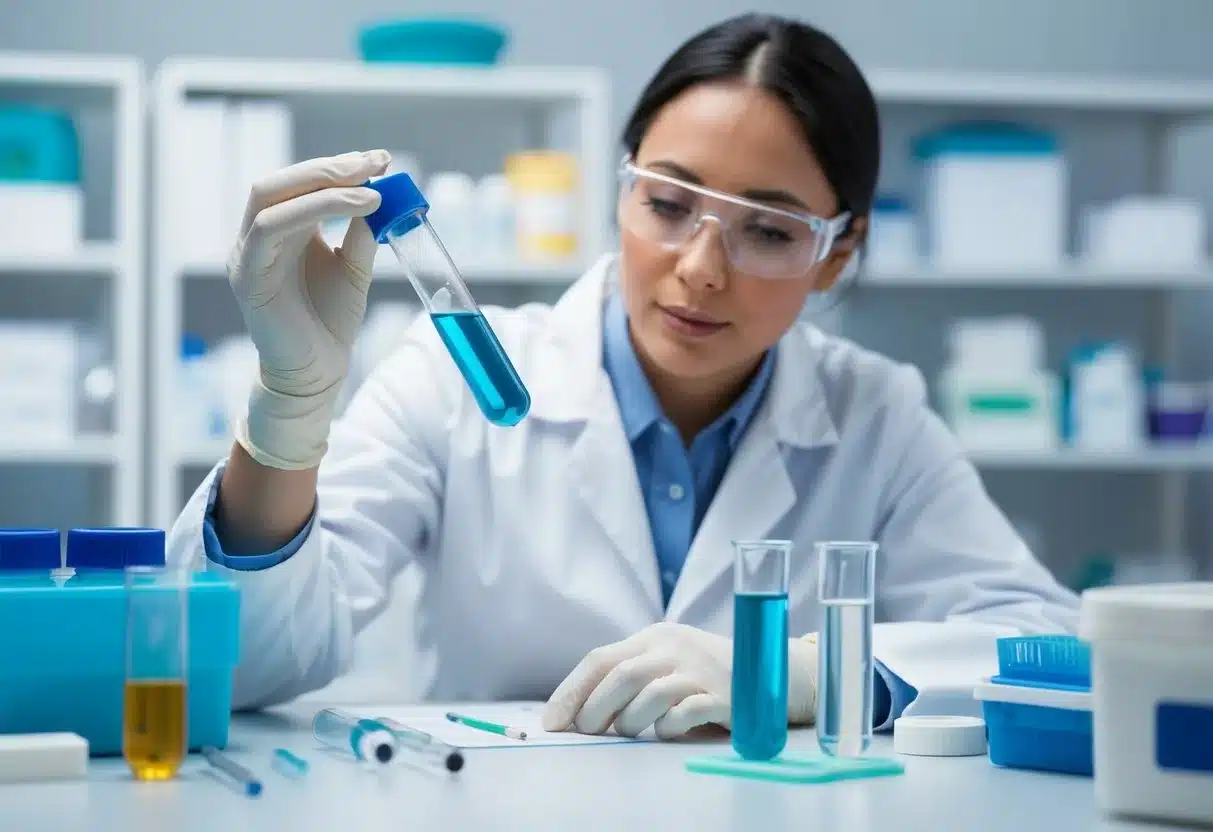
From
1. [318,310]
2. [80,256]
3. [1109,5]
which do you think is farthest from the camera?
[1109,5]

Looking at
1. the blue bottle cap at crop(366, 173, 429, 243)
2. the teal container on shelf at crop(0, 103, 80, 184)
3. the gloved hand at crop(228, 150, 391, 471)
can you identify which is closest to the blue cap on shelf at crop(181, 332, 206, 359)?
the teal container on shelf at crop(0, 103, 80, 184)

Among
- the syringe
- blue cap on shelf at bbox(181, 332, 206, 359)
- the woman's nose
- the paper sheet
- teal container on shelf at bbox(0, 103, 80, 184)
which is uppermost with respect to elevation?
teal container on shelf at bbox(0, 103, 80, 184)

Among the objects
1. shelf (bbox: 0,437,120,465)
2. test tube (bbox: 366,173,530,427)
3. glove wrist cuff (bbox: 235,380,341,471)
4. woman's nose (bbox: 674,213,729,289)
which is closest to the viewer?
test tube (bbox: 366,173,530,427)

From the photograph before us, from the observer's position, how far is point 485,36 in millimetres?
3197

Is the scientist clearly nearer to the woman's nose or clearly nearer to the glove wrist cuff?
the woman's nose

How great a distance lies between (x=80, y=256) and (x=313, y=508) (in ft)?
5.70

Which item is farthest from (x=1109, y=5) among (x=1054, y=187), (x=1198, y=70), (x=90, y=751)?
(x=90, y=751)

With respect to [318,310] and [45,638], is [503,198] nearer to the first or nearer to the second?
[318,310]

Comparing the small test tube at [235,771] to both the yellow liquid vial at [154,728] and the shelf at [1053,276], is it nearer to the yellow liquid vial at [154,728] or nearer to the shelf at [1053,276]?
the yellow liquid vial at [154,728]

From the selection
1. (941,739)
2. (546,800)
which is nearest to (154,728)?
(546,800)

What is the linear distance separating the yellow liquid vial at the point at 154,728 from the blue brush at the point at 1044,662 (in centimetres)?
62

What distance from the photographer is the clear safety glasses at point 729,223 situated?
1.77m

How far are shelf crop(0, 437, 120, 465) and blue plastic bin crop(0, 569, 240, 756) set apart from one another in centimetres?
188

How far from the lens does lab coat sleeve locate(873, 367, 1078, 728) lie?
183cm
